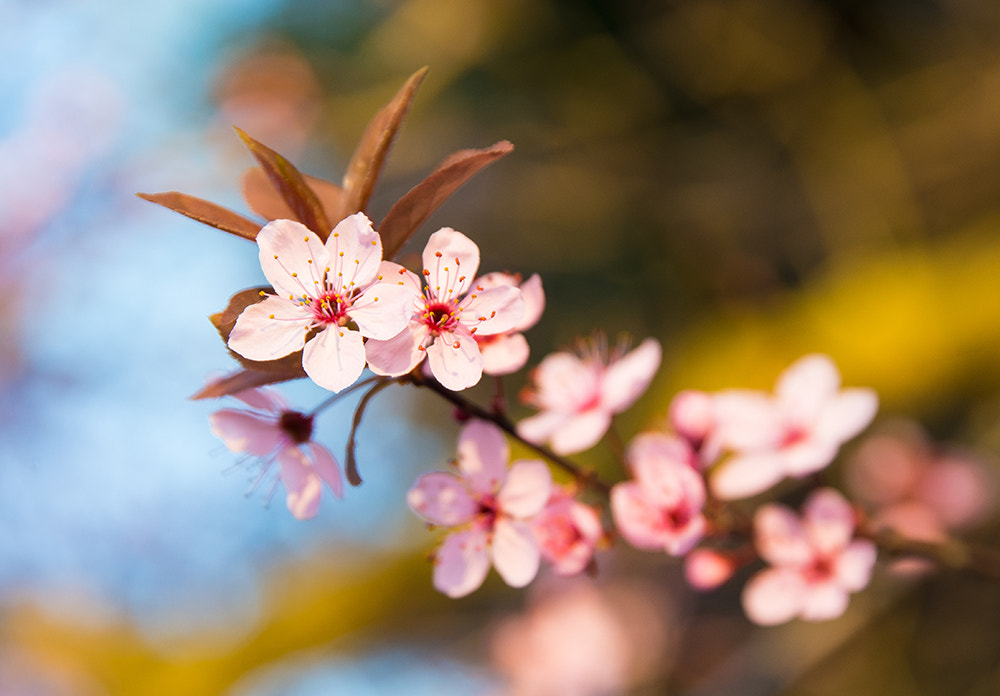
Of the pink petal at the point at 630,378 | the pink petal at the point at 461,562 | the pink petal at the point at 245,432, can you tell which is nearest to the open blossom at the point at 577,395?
the pink petal at the point at 630,378

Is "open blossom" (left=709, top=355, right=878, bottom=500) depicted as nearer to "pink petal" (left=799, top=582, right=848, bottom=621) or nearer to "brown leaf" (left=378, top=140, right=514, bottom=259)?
"pink petal" (left=799, top=582, right=848, bottom=621)

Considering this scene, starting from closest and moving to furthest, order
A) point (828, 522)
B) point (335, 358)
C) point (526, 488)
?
point (335, 358) < point (526, 488) < point (828, 522)

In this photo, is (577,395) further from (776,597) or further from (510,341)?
(776,597)

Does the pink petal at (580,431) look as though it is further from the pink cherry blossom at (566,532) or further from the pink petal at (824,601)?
the pink petal at (824,601)

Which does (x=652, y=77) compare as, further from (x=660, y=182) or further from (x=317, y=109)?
(x=317, y=109)

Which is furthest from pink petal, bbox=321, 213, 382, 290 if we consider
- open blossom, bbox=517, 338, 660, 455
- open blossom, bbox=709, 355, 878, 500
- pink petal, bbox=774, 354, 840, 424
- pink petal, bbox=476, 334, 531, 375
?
pink petal, bbox=774, 354, 840, 424

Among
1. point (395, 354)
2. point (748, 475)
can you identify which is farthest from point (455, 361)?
point (748, 475)
